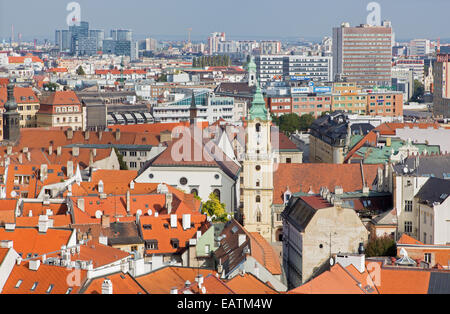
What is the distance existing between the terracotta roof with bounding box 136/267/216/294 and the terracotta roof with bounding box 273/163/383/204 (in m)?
24.2

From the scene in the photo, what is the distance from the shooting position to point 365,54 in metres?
167

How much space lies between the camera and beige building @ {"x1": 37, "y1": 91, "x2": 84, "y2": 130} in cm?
9544

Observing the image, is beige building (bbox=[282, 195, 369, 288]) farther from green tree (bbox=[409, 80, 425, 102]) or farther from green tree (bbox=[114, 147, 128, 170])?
green tree (bbox=[409, 80, 425, 102])

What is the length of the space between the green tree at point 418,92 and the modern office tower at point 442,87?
1159 inches

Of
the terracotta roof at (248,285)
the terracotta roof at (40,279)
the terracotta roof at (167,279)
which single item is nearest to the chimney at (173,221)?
the terracotta roof at (167,279)

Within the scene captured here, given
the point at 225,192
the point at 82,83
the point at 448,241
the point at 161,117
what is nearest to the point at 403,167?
the point at 448,241

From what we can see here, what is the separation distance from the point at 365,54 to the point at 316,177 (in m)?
117

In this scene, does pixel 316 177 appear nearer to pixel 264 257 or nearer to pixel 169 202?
pixel 169 202

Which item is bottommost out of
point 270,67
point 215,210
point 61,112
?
point 215,210

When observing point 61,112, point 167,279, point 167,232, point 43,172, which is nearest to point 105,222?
point 167,232

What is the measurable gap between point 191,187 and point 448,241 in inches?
753

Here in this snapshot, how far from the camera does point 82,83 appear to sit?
15362cm

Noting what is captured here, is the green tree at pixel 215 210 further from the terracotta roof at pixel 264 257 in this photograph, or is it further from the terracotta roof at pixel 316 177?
the terracotta roof at pixel 264 257

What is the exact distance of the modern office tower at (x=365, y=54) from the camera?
164 meters
